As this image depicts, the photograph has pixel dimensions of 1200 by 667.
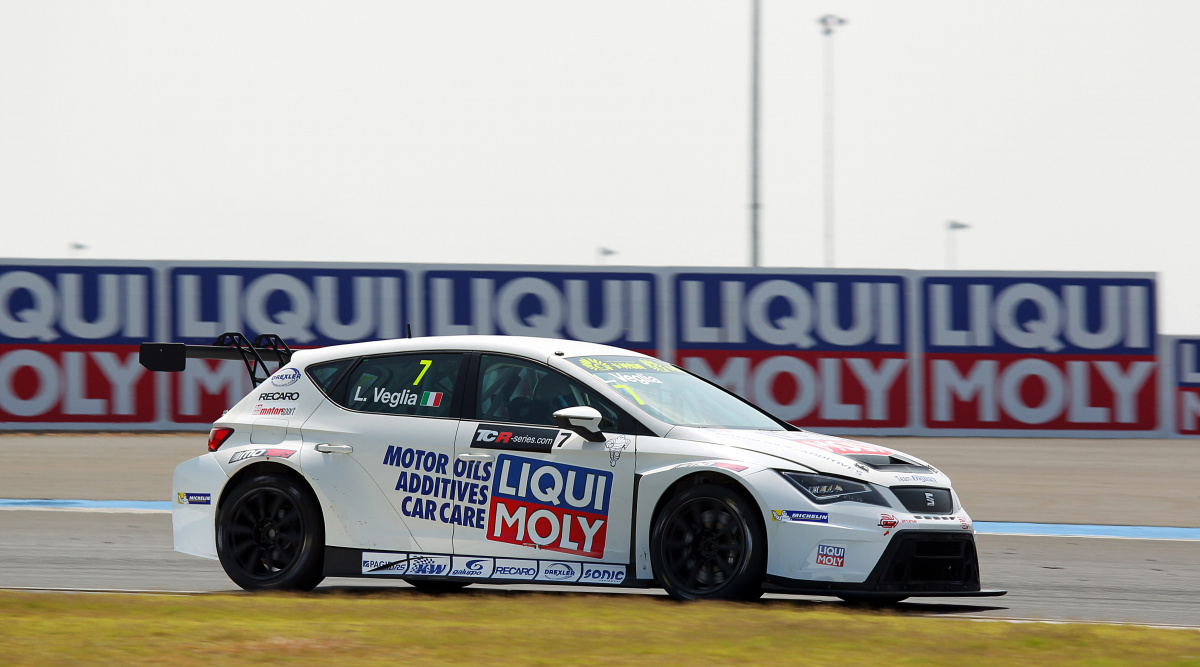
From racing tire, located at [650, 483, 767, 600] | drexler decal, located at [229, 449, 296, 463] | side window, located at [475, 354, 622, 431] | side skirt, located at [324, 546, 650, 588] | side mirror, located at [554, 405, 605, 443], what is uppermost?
side window, located at [475, 354, 622, 431]

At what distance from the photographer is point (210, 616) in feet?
19.8

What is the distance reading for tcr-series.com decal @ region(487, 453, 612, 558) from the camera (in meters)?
7.22

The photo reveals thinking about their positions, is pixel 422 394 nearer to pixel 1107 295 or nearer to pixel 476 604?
pixel 476 604

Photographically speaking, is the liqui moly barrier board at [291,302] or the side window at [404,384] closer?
the side window at [404,384]

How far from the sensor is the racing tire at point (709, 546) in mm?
6809

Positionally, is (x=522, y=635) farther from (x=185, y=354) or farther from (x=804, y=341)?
(x=804, y=341)

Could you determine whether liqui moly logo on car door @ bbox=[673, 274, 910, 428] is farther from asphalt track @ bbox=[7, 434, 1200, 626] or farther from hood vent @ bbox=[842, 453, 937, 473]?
hood vent @ bbox=[842, 453, 937, 473]

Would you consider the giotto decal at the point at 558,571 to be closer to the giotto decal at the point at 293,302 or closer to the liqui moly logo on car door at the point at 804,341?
the liqui moly logo on car door at the point at 804,341

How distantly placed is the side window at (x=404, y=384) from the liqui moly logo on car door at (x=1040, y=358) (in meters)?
12.6

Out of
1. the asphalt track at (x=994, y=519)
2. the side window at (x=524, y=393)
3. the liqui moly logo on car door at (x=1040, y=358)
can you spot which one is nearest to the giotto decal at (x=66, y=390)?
the asphalt track at (x=994, y=519)

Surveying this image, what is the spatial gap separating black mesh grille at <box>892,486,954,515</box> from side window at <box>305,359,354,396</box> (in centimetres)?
335

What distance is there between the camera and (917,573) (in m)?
6.89

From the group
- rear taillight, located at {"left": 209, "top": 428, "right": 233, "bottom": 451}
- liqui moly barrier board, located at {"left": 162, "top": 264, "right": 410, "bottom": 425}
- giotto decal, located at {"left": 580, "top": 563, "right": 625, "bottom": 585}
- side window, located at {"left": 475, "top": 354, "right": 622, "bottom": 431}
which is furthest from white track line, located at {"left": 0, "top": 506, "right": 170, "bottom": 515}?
liqui moly barrier board, located at {"left": 162, "top": 264, "right": 410, "bottom": 425}

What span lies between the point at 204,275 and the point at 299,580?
12.9 metres
